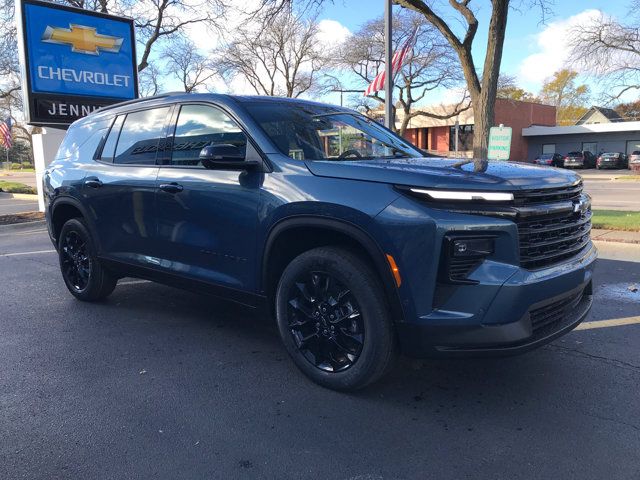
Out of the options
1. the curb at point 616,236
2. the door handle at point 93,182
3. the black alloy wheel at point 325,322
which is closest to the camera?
the black alloy wheel at point 325,322

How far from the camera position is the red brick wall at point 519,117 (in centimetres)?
4840

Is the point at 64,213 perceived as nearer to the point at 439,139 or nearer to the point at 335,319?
the point at 335,319

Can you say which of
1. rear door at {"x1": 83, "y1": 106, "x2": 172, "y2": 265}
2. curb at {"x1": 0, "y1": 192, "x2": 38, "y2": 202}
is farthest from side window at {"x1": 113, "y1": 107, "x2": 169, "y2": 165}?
curb at {"x1": 0, "y1": 192, "x2": 38, "y2": 202}

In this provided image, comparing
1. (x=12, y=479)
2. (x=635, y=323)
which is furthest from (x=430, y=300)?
(x=635, y=323)

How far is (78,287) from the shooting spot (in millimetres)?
5613

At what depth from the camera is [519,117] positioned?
51125mm

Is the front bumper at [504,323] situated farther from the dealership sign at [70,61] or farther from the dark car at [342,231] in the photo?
the dealership sign at [70,61]

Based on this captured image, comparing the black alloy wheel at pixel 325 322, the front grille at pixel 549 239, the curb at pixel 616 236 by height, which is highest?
the front grille at pixel 549 239

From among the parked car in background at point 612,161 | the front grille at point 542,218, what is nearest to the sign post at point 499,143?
the front grille at point 542,218

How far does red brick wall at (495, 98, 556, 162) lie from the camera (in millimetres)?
48397

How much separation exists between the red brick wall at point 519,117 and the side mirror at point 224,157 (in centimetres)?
4740

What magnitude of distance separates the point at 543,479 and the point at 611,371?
5.02ft

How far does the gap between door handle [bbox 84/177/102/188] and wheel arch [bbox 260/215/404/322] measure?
87.1 inches

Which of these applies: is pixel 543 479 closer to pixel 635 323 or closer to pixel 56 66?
pixel 635 323
